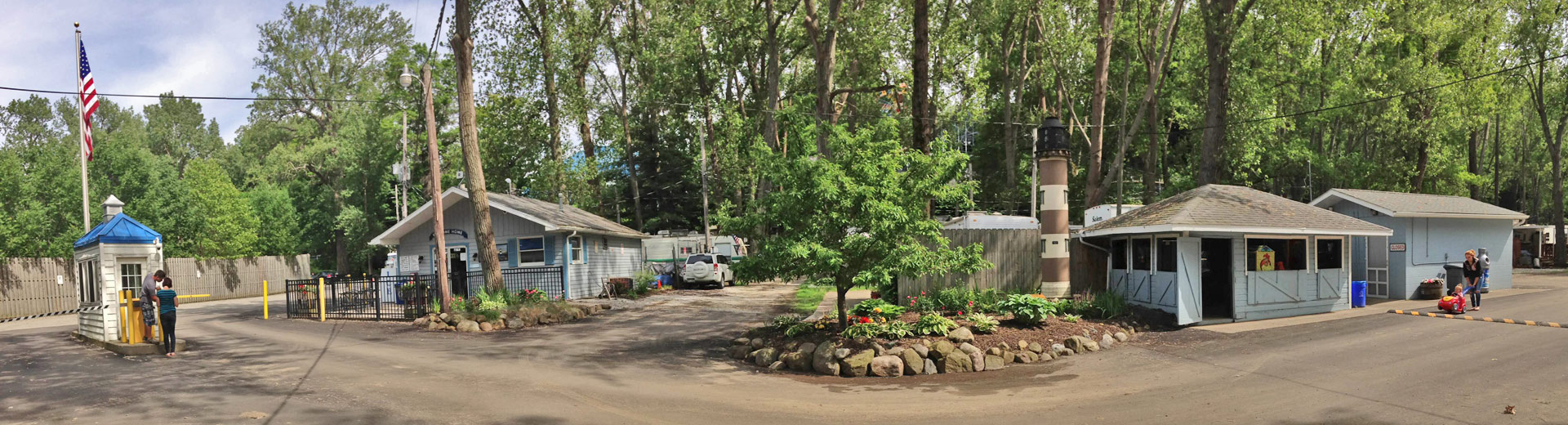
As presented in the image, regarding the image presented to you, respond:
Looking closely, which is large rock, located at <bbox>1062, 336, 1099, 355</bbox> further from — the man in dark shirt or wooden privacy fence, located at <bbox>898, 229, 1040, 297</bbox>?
the man in dark shirt

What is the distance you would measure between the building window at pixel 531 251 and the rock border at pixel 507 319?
6.27m

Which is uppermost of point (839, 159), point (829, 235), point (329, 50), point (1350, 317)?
point (329, 50)

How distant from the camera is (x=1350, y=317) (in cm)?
1638

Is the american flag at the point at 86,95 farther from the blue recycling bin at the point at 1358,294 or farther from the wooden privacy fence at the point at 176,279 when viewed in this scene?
the blue recycling bin at the point at 1358,294

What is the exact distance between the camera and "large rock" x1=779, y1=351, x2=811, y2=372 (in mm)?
12781

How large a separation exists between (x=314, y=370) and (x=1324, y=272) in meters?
18.8

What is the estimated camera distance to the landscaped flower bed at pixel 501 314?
17.9 meters

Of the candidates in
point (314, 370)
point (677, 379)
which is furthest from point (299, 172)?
point (677, 379)

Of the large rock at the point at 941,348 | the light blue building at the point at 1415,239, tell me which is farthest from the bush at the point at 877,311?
the light blue building at the point at 1415,239

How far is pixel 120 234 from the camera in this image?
13664 millimetres

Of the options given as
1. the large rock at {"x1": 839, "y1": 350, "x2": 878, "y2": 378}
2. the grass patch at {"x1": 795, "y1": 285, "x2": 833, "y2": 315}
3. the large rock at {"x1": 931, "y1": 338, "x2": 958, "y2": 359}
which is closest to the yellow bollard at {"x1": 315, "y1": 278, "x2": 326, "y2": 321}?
the grass patch at {"x1": 795, "y1": 285, "x2": 833, "y2": 315}

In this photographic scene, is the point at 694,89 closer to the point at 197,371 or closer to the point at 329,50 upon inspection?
the point at 329,50

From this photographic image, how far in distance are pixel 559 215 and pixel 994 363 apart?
1775 centimetres

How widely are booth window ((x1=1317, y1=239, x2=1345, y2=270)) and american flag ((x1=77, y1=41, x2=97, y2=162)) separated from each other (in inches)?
1100
